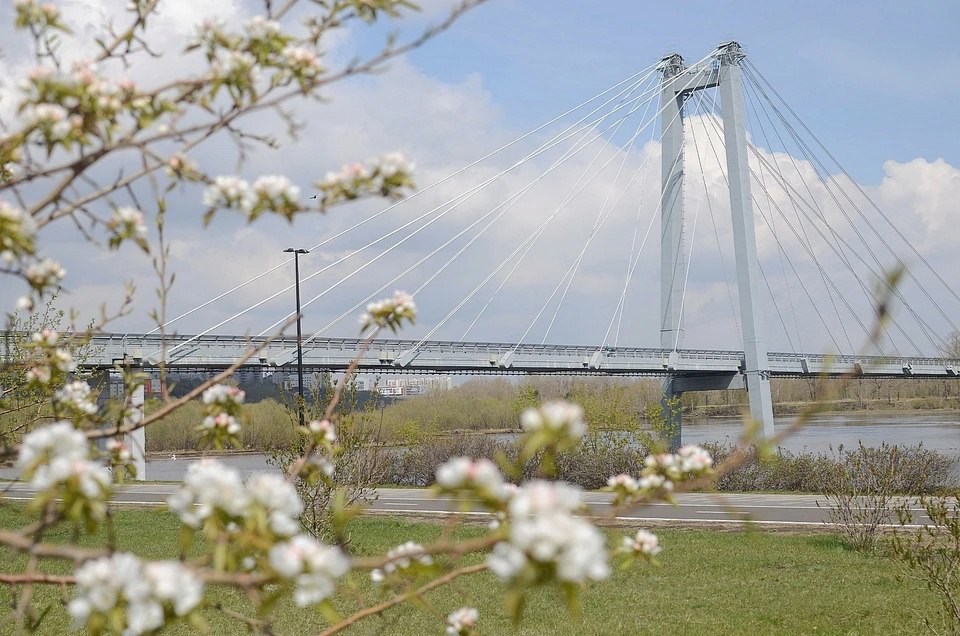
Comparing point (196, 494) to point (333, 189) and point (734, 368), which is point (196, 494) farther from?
point (734, 368)

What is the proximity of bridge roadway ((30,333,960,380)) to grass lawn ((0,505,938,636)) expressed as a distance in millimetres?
7900

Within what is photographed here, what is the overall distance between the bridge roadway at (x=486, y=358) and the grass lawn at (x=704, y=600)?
7.90 meters

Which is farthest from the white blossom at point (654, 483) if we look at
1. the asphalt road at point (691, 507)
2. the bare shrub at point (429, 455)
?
the bare shrub at point (429, 455)

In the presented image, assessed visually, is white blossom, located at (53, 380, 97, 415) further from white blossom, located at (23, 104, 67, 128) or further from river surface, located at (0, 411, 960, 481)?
river surface, located at (0, 411, 960, 481)

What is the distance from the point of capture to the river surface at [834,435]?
24891 millimetres

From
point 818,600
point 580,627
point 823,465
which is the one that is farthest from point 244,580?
point 823,465

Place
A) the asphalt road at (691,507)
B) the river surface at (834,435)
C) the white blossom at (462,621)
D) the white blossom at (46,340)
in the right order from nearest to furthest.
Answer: the white blossom at (462,621) < the white blossom at (46,340) < the asphalt road at (691,507) < the river surface at (834,435)

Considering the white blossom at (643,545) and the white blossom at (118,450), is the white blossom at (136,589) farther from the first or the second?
the white blossom at (643,545)

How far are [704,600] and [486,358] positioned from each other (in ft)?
54.0

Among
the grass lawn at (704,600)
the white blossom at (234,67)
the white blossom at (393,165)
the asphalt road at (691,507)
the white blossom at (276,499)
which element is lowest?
the grass lawn at (704,600)

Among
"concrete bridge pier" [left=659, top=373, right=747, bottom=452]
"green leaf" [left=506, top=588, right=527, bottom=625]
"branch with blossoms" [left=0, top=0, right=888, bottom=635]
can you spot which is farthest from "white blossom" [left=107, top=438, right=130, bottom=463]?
"concrete bridge pier" [left=659, top=373, right=747, bottom=452]

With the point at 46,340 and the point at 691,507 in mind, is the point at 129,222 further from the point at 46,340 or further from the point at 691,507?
the point at 691,507

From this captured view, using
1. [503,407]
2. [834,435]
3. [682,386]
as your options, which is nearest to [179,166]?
[682,386]

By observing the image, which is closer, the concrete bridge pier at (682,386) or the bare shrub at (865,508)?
the bare shrub at (865,508)
